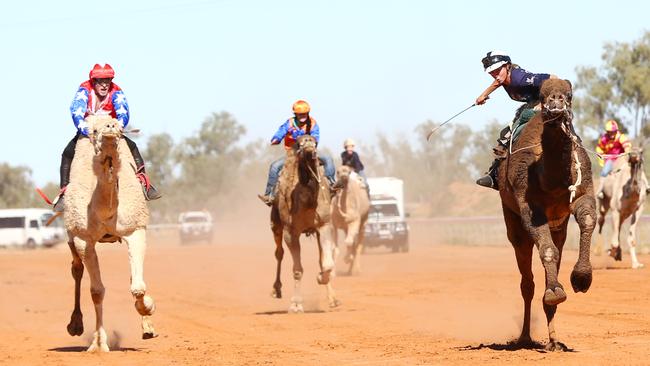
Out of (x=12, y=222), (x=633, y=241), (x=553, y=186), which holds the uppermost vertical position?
(x=12, y=222)

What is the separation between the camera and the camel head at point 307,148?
62.4 feet

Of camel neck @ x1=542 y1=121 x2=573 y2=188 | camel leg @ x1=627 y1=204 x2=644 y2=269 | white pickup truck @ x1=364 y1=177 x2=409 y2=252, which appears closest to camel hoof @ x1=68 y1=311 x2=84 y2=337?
camel neck @ x1=542 y1=121 x2=573 y2=188

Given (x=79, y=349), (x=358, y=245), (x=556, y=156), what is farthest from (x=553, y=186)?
(x=358, y=245)

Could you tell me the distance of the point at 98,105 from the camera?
14.5 meters

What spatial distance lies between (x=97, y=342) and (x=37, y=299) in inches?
463

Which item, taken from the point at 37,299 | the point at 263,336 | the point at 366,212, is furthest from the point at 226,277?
the point at 263,336

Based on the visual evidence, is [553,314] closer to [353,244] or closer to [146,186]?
[146,186]

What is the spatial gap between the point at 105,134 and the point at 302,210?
7.63 meters

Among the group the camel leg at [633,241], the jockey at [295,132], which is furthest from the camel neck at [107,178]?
the camel leg at [633,241]

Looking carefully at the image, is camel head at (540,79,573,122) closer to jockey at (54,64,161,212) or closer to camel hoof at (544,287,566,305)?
camel hoof at (544,287,566,305)

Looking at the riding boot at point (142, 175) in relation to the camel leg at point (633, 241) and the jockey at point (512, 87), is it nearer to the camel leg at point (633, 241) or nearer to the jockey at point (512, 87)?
the jockey at point (512, 87)

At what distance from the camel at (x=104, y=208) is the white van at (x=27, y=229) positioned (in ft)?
208

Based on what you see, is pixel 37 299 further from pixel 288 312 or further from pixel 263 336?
pixel 263 336

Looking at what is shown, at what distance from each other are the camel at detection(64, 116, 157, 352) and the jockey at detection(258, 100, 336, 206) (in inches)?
261
